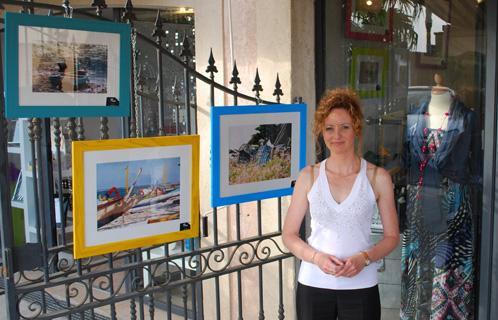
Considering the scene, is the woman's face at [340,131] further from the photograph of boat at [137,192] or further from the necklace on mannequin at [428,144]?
the necklace on mannequin at [428,144]

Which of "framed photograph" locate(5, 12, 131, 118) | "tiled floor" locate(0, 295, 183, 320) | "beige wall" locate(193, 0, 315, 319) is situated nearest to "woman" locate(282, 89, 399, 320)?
"framed photograph" locate(5, 12, 131, 118)

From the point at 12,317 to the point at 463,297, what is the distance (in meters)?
2.27

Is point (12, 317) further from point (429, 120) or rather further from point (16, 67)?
point (429, 120)

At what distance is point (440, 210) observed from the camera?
113 inches

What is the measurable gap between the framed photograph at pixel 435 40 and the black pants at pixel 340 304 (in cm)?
139

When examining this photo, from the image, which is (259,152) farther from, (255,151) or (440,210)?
(440,210)

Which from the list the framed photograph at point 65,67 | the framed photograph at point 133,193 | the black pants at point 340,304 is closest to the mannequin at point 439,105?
the black pants at point 340,304

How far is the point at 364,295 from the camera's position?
2027 mm

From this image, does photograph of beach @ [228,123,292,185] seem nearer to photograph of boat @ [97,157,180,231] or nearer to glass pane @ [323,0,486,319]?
photograph of boat @ [97,157,180,231]

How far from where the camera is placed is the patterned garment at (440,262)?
9.12ft

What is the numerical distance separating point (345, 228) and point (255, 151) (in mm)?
730

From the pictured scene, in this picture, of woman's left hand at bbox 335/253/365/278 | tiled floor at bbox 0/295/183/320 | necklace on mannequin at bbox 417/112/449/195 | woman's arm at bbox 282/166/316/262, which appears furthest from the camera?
tiled floor at bbox 0/295/183/320

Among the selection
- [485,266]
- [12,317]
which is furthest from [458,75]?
[12,317]

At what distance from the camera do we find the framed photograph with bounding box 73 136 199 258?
6.52 ft
